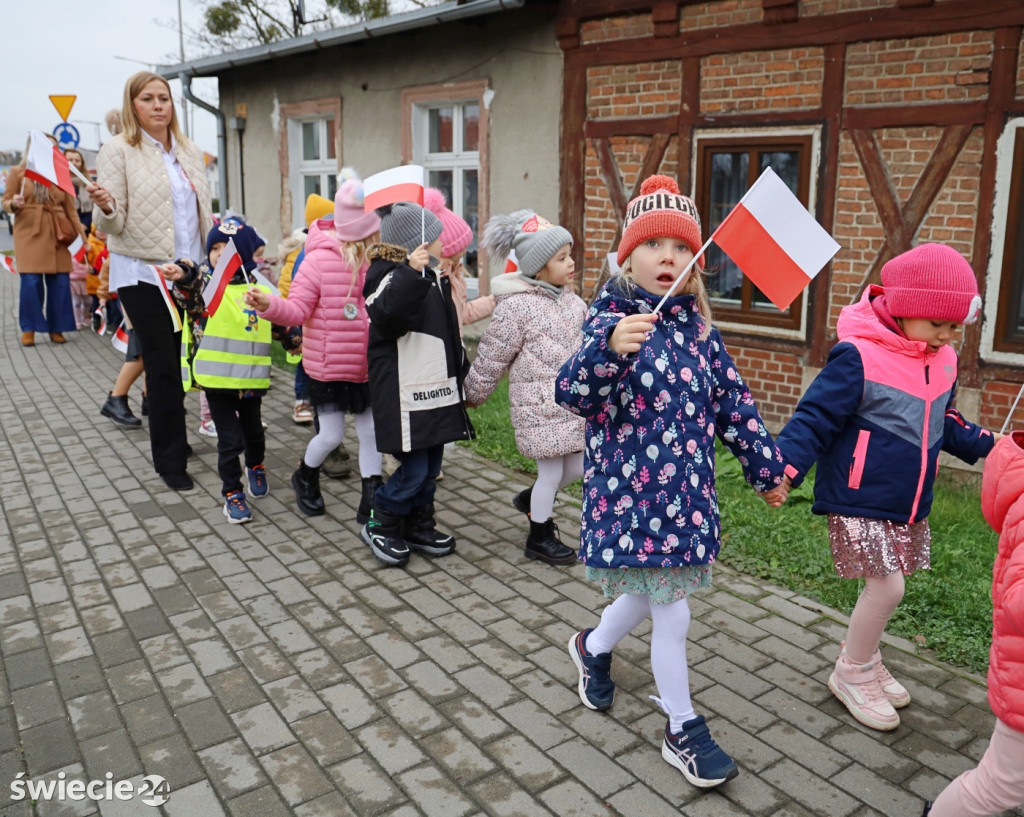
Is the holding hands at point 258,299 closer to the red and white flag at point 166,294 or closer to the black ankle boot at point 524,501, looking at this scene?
the red and white flag at point 166,294

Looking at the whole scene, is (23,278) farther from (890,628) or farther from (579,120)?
(890,628)

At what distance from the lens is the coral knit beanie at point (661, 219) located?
2.71 m

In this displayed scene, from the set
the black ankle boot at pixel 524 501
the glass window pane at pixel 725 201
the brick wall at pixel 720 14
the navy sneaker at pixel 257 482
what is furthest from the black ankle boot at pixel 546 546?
the brick wall at pixel 720 14

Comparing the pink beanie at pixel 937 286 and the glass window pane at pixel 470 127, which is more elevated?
the glass window pane at pixel 470 127

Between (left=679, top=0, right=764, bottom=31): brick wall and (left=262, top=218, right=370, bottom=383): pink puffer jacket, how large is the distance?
390 cm

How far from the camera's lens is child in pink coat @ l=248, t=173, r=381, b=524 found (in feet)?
15.3

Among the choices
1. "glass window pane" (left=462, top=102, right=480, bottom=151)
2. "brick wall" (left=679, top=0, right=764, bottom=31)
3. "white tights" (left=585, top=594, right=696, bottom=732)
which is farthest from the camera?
"glass window pane" (left=462, top=102, right=480, bottom=151)

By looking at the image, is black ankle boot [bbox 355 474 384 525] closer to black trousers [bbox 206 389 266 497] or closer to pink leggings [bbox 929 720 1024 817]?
black trousers [bbox 206 389 266 497]

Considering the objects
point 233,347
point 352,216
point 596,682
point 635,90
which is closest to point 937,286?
point 596,682

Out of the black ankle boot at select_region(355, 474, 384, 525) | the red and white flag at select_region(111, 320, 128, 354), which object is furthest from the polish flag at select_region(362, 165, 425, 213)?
the red and white flag at select_region(111, 320, 128, 354)

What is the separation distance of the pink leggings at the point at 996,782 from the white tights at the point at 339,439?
3.33 metres

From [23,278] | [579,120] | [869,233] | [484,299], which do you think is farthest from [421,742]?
[23,278]

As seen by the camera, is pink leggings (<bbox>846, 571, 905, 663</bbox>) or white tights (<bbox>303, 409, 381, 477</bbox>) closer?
pink leggings (<bbox>846, 571, 905, 663</bbox>)

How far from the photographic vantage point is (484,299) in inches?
192
